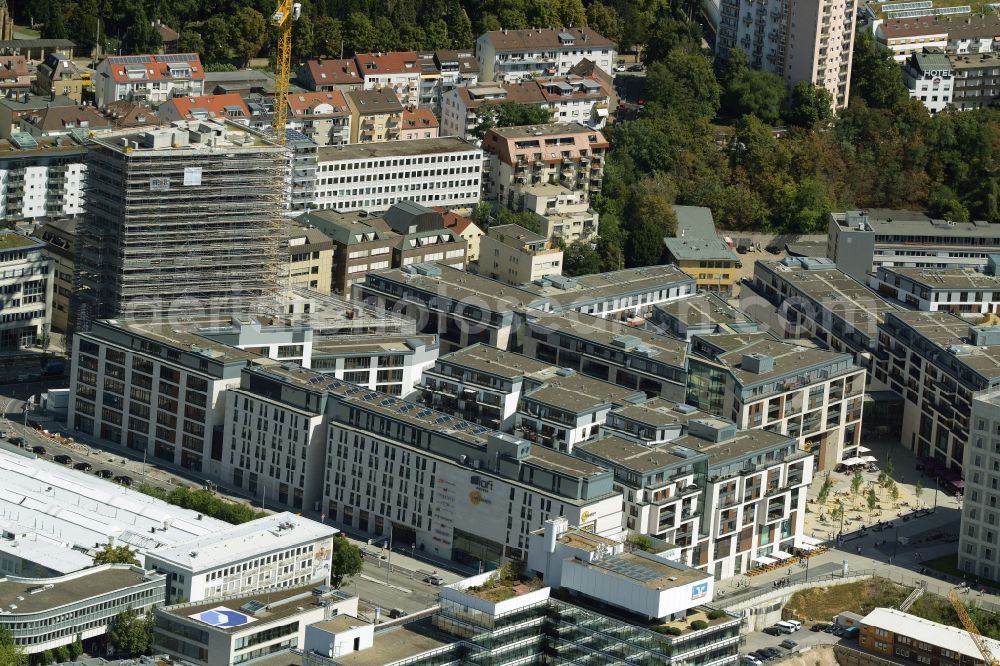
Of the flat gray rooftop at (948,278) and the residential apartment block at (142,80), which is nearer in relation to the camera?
the flat gray rooftop at (948,278)

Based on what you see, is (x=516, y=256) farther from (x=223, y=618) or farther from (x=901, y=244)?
(x=223, y=618)

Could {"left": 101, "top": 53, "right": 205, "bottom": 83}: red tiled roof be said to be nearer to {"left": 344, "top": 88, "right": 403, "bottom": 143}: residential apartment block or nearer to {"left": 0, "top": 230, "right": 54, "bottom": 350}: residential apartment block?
{"left": 344, "top": 88, "right": 403, "bottom": 143}: residential apartment block

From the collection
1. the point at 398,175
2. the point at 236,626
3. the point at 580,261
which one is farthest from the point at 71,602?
the point at 398,175

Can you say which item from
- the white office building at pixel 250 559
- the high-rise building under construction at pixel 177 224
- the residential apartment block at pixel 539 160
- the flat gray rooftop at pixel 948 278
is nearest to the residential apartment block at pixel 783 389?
the flat gray rooftop at pixel 948 278

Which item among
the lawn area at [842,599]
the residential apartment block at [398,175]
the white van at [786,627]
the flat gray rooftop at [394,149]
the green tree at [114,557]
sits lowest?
the white van at [786,627]

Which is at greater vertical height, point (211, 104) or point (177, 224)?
point (211, 104)

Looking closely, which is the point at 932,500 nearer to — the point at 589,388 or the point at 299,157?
the point at 589,388

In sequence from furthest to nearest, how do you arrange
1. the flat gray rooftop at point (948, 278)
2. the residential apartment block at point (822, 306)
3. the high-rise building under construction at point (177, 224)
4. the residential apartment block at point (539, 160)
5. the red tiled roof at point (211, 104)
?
the residential apartment block at point (539, 160) < the red tiled roof at point (211, 104) < the flat gray rooftop at point (948, 278) < the residential apartment block at point (822, 306) < the high-rise building under construction at point (177, 224)

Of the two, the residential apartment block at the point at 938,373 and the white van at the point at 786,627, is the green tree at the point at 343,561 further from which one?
the residential apartment block at the point at 938,373
